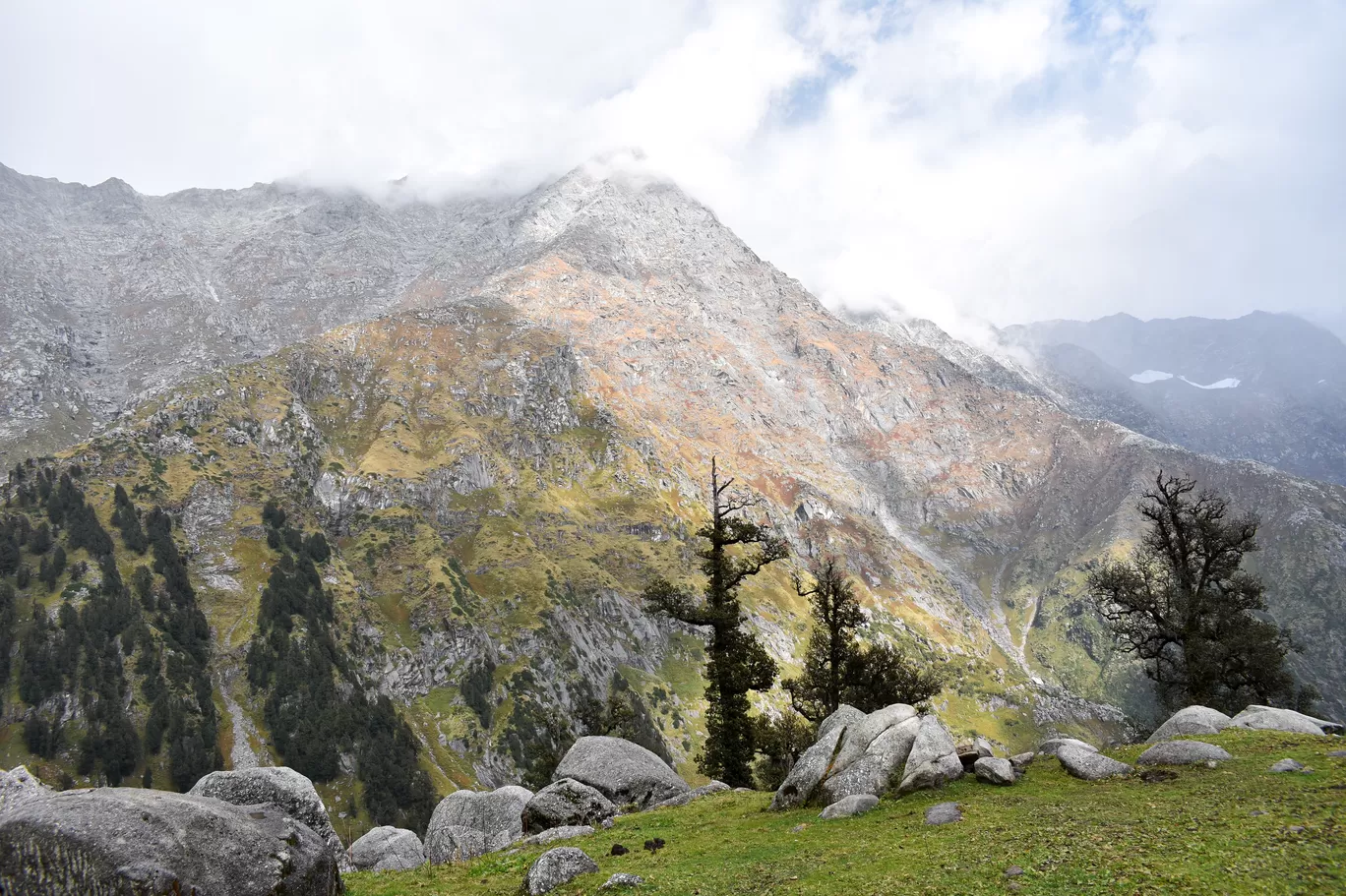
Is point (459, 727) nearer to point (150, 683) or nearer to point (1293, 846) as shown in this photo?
point (150, 683)

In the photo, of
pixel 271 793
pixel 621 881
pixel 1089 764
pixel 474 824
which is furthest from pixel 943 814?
pixel 474 824

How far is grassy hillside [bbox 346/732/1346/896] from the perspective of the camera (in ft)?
42.7

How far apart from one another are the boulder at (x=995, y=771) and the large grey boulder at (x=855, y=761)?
259 cm

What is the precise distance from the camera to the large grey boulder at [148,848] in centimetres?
1188

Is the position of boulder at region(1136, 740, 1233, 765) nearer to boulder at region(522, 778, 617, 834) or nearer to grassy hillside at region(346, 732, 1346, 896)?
grassy hillside at region(346, 732, 1346, 896)

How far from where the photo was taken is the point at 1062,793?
72.1 feet

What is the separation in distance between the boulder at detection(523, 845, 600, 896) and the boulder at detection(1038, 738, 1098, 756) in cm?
1980

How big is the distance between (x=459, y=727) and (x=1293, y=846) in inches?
8497

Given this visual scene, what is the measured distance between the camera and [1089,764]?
80.2ft

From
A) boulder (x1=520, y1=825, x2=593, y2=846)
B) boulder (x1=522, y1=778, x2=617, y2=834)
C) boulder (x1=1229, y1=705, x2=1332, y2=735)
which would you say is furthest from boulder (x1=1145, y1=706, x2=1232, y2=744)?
boulder (x1=522, y1=778, x2=617, y2=834)

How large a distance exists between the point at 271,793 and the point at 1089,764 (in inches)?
1105

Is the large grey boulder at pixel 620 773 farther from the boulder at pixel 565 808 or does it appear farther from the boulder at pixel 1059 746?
the boulder at pixel 1059 746

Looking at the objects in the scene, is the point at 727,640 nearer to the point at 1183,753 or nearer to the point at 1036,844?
the point at 1183,753

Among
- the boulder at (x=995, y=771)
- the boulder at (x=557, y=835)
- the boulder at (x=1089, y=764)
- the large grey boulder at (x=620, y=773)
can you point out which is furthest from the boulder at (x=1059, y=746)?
the boulder at (x=557, y=835)
